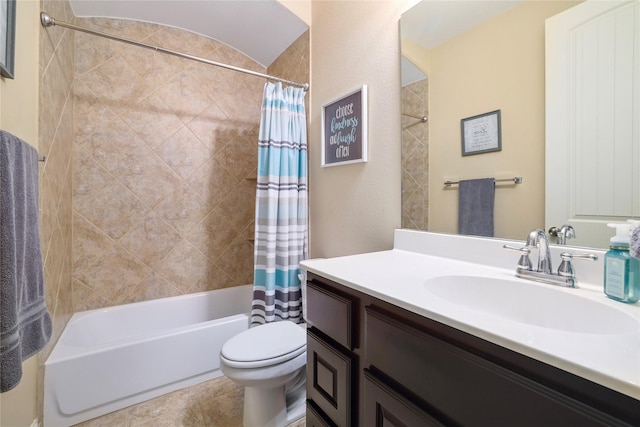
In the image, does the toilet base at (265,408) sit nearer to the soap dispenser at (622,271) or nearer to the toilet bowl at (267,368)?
the toilet bowl at (267,368)

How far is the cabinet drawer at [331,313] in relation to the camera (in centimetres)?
72

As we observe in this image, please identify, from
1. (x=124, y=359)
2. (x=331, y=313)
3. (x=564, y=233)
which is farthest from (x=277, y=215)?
(x=564, y=233)

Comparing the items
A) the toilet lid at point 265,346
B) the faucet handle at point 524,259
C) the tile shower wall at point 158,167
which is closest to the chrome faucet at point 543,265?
the faucet handle at point 524,259

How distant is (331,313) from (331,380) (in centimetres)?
20

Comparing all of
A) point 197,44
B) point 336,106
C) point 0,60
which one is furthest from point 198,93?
point 0,60

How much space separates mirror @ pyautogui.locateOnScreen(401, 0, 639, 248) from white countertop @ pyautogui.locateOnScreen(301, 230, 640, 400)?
10cm

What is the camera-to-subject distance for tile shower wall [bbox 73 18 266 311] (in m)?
1.79

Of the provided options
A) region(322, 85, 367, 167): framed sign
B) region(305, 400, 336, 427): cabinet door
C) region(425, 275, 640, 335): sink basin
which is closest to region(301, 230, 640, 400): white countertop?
region(425, 275, 640, 335): sink basin

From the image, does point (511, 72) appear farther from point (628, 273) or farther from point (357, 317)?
point (357, 317)

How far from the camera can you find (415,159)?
3.92 ft

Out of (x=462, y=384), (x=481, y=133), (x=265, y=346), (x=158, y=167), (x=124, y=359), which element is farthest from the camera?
(x=158, y=167)

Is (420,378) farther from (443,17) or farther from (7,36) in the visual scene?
(7,36)

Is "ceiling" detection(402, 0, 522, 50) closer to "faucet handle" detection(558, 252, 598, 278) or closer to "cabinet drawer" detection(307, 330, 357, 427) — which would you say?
"faucet handle" detection(558, 252, 598, 278)

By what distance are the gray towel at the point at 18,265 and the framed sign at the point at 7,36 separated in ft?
0.89
